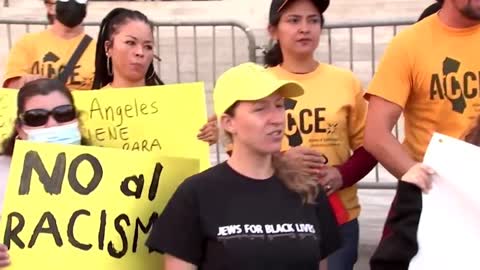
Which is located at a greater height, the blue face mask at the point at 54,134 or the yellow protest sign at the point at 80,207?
the blue face mask at the point at 54,134

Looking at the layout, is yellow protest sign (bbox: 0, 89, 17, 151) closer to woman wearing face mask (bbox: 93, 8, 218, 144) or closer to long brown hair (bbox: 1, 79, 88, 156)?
woman wearing face mask (bbox: 93, 8, 218, 144)

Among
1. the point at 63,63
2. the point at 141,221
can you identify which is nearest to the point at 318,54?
the point at 63,63

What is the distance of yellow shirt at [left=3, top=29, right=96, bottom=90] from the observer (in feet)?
20.9

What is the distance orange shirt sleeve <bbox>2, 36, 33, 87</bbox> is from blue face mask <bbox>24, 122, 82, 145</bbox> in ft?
8.40

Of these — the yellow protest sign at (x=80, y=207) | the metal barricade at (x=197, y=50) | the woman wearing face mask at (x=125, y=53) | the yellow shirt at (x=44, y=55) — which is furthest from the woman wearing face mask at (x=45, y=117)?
the metal barricade at (x=197, y=50)

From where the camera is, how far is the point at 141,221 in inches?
154

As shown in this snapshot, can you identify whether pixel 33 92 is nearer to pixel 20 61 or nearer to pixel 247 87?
pixel 247 87

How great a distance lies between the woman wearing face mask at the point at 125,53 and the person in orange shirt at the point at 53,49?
3.30 feet

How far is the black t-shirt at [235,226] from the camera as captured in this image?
3520mm

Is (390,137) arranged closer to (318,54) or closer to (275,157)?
(275,157)

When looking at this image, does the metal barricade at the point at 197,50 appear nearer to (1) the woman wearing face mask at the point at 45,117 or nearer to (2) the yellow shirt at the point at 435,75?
(2) the yellow shirt at the point at 435,75

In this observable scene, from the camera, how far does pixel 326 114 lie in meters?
4.87

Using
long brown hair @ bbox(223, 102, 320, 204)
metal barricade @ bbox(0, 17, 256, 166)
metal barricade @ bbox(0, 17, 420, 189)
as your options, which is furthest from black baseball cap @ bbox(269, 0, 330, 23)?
metal barricade @ bbox(0, 17, 256, 166)

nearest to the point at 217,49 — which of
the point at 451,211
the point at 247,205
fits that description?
the point at 247,205
